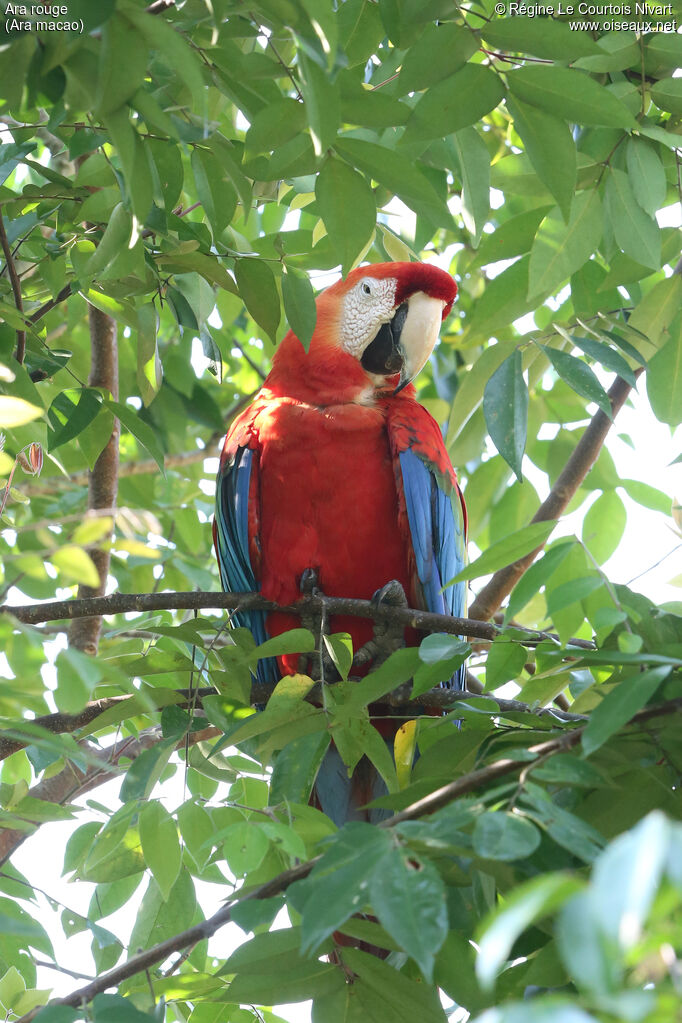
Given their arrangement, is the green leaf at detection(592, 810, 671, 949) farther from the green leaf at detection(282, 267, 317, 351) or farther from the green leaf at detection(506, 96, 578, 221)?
the green leaf at detection(282, 267, 317, 351)

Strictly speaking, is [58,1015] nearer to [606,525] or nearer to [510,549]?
[510,549]

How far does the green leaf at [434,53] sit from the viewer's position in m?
1.25

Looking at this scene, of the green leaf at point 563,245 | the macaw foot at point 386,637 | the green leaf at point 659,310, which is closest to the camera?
the green leaf at point 563,245

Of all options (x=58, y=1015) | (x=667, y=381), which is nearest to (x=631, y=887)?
(x=58, y=1015)

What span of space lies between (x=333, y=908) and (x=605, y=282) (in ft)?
4.31

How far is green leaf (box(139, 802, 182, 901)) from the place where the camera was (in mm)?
1318

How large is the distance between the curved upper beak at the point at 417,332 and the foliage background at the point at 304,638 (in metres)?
0.47

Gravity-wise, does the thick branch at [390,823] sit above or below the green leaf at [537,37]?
below

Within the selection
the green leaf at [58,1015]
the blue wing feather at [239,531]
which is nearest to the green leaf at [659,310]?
the blue wing feather at [239,531]

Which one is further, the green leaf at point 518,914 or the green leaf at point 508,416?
the green leaf at point 508,416

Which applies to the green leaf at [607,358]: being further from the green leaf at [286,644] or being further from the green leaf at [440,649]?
the green leaf at [286,644]

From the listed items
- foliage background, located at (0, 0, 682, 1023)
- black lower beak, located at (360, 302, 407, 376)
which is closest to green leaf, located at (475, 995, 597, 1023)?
foliage background, located at (0, 0, 682, 1023)

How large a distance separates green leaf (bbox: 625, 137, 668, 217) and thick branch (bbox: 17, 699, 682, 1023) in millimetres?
773

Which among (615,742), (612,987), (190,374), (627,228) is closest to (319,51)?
(627,228)
